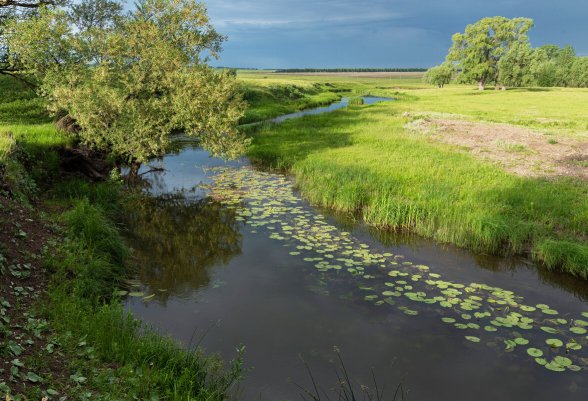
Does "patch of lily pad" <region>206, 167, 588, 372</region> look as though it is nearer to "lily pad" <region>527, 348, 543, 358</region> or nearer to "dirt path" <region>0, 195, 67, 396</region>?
"lily pad" <region>527, 348, 543, 358</region>

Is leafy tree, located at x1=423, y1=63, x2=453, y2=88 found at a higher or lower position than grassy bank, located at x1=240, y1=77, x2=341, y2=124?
higher

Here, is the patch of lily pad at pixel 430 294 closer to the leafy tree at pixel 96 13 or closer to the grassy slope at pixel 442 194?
the grassy slope at pixel 442 194

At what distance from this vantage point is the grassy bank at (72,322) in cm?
642

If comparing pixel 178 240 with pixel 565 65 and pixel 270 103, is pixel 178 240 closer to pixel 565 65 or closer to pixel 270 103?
pixel 270 103

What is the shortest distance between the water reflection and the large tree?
341 feet

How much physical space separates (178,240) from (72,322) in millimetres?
7414

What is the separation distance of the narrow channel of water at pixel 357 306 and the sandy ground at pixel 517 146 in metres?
12.0

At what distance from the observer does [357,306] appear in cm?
A: 1092

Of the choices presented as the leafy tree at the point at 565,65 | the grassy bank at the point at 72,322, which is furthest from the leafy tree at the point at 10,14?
the leafy tree at the point at 565,65

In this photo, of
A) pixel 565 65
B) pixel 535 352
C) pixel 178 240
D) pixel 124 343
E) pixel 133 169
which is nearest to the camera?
pixel 124 343

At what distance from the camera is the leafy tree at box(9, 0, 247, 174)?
64.9 ft

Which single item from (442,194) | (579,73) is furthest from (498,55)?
(442,194)

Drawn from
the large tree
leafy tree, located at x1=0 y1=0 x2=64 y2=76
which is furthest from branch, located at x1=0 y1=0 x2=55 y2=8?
the large tree

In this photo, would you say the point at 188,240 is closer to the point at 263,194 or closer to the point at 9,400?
the point at 263,194
